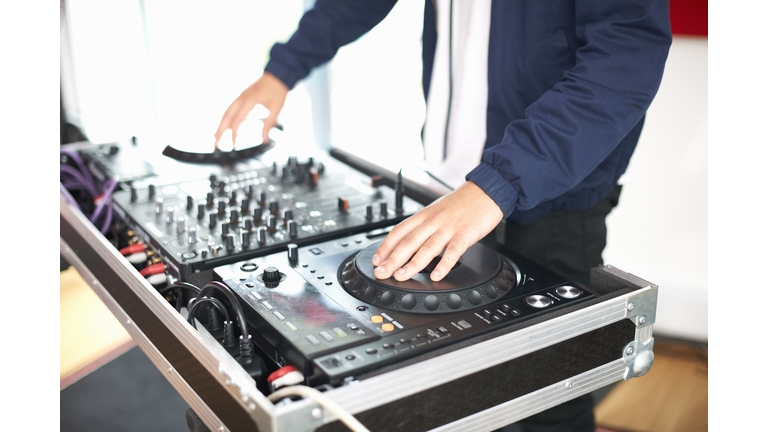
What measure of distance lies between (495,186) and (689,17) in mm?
1728

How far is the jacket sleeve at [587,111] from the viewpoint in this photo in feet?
3.28

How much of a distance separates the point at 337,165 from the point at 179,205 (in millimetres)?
472

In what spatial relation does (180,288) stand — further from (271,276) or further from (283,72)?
(283,72)

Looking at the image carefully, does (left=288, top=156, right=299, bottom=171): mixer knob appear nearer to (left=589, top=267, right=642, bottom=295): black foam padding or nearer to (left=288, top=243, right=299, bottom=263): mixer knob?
(left=288, top=243, right=299, bottom=263): mixer knob

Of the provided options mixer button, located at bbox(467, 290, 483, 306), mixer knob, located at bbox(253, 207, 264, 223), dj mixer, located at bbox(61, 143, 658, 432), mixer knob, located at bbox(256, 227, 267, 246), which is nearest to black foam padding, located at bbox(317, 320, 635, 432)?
dj mixer, located at bbox(61, 143, 658, 432)

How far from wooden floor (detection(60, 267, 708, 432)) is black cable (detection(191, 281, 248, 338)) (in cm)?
150

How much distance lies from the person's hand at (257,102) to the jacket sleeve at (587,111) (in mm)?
828

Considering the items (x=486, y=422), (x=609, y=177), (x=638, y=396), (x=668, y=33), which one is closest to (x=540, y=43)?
(x=668, y=33)

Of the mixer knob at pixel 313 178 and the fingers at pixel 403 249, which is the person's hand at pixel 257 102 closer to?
the mixer knob at pixel 313 178

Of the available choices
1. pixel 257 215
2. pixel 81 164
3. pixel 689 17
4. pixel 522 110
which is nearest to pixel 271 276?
pixel 257 215

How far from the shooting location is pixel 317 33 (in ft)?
5.59

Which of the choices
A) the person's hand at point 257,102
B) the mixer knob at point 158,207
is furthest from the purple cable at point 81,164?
the mixer knob at point 158,207

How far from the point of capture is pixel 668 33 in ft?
3.45

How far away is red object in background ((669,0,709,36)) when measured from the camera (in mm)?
2217
